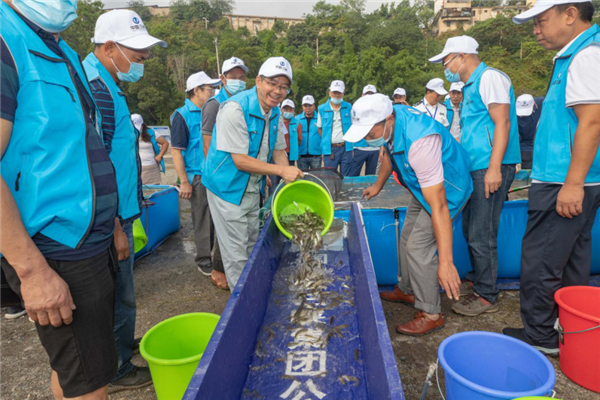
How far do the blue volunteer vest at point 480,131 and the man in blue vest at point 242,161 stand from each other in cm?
175

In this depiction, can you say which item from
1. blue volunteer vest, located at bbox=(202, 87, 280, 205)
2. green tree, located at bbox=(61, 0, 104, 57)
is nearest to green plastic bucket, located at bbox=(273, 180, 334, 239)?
blue volunteer vest, located at bbox=(202, 87, 280, 205)

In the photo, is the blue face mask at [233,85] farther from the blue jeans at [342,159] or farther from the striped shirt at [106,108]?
the blue jeans at [342,159]

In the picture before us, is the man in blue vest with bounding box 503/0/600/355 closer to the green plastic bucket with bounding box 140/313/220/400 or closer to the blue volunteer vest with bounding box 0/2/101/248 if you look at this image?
the green plastic bucket with bounding box 140/313/220/400

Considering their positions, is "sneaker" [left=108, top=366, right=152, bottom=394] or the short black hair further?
"sneaker" [left=108, top=366, right=152, bottom=394]

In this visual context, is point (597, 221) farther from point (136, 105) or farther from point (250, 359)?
point (136, 105)

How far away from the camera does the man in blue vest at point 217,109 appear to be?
4.20 m

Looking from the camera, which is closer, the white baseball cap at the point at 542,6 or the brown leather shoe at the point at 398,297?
the white baseball cap at the point at 542,6

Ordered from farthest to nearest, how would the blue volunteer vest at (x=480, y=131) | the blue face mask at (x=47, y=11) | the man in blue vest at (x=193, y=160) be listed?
the man in blue vest at (x=193, y=160) → the blue volunteer vest at (x=480, y=131) → the blue face mask at (x=47, y=11)

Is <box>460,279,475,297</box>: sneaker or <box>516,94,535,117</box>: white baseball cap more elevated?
<box>516,94,535,117</box>: white baseball cap

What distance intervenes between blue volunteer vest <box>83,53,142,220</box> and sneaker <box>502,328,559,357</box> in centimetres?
333

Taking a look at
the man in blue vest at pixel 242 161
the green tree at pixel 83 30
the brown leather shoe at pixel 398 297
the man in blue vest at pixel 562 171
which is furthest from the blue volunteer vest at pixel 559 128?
the green tree at pixel 83 30

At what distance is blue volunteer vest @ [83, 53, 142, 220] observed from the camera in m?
2.50

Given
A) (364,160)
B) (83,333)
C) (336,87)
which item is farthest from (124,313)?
(336,87)

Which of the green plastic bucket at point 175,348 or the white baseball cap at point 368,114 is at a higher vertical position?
the white baseball cap at point 368,114
